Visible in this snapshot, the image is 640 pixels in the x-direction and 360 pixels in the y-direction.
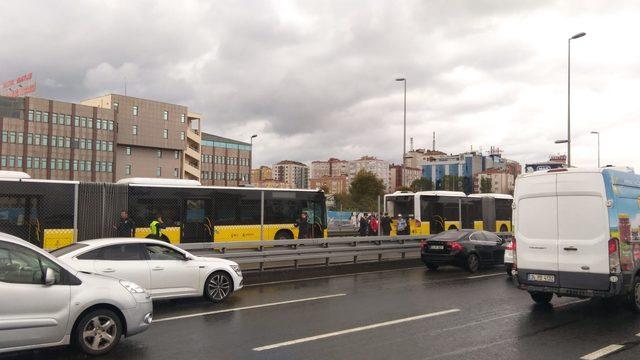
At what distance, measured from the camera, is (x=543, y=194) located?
9.33 meters

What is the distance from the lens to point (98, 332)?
20.8 ft

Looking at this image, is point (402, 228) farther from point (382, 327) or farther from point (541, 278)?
point (382, 327)

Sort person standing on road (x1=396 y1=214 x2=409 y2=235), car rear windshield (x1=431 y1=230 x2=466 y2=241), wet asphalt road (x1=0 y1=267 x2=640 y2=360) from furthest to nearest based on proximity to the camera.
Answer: person standing on road (x1=396 y1=214 x2=409 y2=235) → car rear windshield (x1=431 y1=230 x2=466 y2=241) → wet asphalt road (x1=0 y1=267 x2=640 y2=360)

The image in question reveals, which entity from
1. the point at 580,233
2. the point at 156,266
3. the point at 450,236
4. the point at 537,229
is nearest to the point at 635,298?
the point at 580,233

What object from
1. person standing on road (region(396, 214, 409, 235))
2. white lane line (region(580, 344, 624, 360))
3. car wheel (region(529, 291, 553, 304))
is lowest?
white lane line (region(580, 344, 624, 360))

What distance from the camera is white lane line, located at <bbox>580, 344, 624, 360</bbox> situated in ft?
20.7

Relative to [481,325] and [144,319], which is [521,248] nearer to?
[481,325]

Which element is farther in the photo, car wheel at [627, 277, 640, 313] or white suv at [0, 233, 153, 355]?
car wheel at [627, 277, 640, 313]

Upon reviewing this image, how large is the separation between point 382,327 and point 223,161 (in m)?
108

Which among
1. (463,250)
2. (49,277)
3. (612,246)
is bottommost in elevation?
(463,250)

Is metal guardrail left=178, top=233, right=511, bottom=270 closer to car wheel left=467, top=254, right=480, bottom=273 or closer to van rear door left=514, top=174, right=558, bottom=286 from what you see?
car wheel left=467, top=254, right=480, bottom=273

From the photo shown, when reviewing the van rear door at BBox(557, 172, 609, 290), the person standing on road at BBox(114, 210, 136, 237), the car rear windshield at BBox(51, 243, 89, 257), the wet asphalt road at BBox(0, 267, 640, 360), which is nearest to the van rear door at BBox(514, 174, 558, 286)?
the van rear door at BBox(557, 172, 609, 290)

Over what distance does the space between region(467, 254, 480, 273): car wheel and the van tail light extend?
306 inches

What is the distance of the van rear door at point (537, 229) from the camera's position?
29.8 ft
